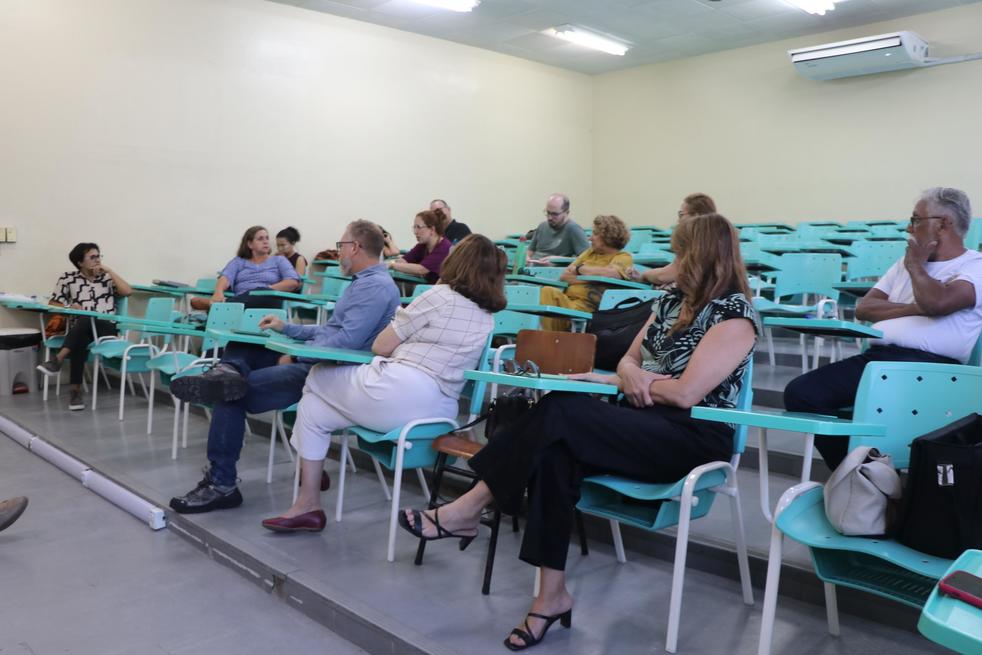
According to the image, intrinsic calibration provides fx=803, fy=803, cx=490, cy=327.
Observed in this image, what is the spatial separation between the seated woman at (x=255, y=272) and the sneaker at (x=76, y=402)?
1.12 metres

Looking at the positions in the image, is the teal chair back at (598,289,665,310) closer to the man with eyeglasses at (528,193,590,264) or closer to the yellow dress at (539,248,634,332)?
the yellow dress at (539,248,634,332)

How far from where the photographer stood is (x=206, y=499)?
125 inches

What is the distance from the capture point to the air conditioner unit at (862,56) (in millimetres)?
7883

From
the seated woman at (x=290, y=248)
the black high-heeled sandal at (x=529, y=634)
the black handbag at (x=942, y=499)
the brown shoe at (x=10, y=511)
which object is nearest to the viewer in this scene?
the black handbag at (x=942, y=499)

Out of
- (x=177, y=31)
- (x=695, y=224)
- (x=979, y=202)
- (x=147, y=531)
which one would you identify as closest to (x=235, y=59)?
(x=177, y=31)

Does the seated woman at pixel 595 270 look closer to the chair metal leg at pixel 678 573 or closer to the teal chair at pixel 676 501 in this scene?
the teal chair at pixel 676 501

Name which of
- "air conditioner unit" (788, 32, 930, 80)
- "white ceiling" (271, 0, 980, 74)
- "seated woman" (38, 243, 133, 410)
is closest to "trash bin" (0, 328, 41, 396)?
"seated woman" (38, 243, 133, 410)

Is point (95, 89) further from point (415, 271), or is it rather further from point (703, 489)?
point (703, 489)

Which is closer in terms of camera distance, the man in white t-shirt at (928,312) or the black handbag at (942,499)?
the black handbag at (942,499)

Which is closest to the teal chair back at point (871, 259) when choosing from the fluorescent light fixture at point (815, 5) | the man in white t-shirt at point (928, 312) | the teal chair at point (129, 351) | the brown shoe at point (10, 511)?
the man in white t-shirt at point (928, 312)

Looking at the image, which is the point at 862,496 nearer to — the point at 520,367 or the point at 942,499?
the point at 942,499

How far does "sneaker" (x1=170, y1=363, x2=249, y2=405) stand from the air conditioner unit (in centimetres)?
746

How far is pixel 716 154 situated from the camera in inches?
387

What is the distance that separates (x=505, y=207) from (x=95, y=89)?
4.84m
